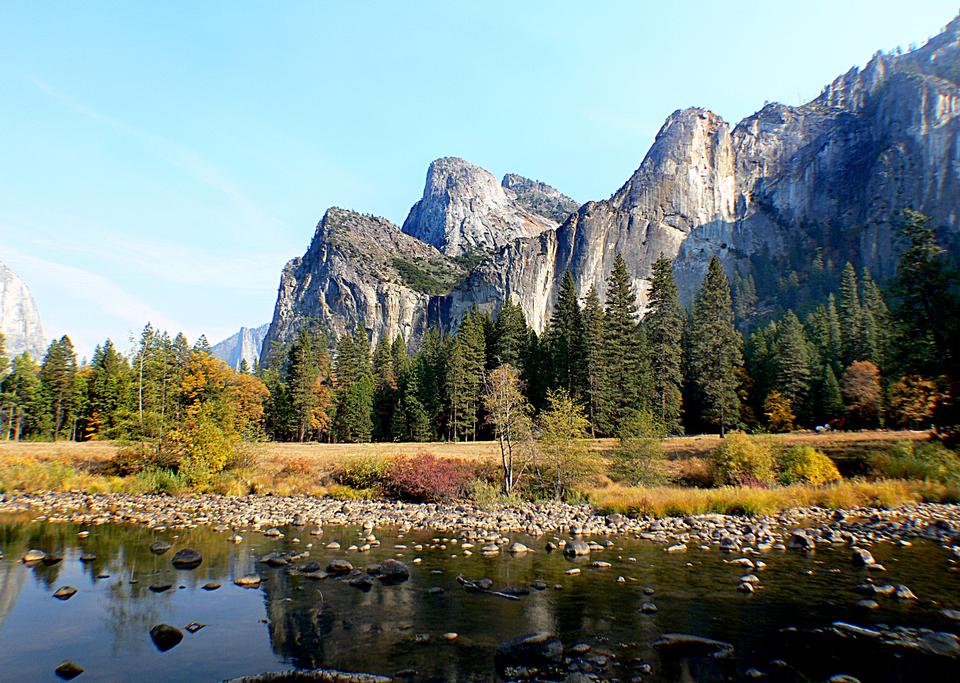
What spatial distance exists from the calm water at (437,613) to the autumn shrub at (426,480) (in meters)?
10.6

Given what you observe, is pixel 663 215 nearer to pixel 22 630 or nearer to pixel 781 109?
pixel 781 109

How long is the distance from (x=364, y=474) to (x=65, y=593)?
18589 millimetres

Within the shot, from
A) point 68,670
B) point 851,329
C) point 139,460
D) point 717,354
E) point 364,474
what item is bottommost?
point 68,670

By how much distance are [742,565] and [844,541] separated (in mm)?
5320

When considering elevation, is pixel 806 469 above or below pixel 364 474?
above

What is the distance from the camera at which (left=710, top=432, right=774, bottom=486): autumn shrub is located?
27250mm

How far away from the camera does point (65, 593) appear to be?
42.0 ft

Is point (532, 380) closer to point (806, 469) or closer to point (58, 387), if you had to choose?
point (806, 469)

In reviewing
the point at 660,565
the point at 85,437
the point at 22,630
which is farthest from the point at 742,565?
the point at 85,437

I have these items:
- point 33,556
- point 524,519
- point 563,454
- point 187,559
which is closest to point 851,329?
point 563,454

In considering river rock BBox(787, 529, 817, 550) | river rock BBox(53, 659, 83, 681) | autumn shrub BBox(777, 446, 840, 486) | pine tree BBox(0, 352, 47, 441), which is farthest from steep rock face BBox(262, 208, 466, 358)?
river rock BBox(53, 659, 83, 681)

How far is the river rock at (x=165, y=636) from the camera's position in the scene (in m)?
9.91

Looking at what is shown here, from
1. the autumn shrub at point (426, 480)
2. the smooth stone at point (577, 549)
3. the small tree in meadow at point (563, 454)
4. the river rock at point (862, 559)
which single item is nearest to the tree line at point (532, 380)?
the autumn shrub at point (426, 480)

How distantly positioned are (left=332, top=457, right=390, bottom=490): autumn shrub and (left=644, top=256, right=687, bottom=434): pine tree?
3090 cm
